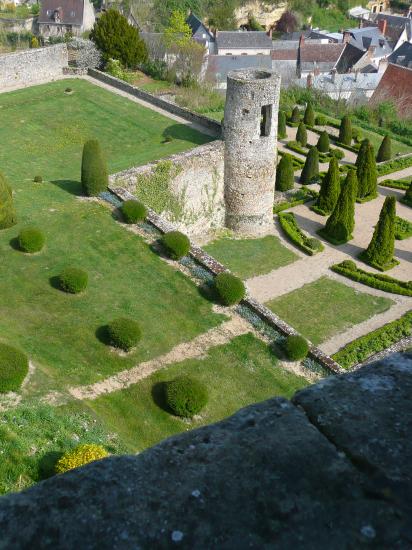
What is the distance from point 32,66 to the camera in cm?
3728

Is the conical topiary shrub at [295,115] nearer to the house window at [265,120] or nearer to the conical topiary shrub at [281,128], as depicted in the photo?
the conical topiary shrub at [281,128]

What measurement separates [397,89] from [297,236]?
2645cm

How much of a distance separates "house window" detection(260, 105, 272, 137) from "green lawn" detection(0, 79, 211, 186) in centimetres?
441

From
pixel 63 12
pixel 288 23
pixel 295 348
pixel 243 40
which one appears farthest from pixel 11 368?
pixel 288 23

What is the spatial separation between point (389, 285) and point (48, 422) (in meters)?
16.4

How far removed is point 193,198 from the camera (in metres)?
25.9

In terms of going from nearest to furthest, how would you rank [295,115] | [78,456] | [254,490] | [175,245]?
[254,490] < [78,456] < [175,245] < [295,115]

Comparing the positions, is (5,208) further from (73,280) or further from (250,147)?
(250,147)

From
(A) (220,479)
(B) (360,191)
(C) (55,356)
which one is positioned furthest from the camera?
(B) (360,191)

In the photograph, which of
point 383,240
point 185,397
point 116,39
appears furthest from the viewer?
point 116,39

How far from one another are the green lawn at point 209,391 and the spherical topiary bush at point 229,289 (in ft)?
4.51

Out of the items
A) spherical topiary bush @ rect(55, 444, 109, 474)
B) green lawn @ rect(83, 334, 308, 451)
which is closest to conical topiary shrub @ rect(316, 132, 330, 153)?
green lawn @ rect(83, 334, 308, 451)

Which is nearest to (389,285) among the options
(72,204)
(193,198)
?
(193,198)

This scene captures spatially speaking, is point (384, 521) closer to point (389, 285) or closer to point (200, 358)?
point (200, 358)
